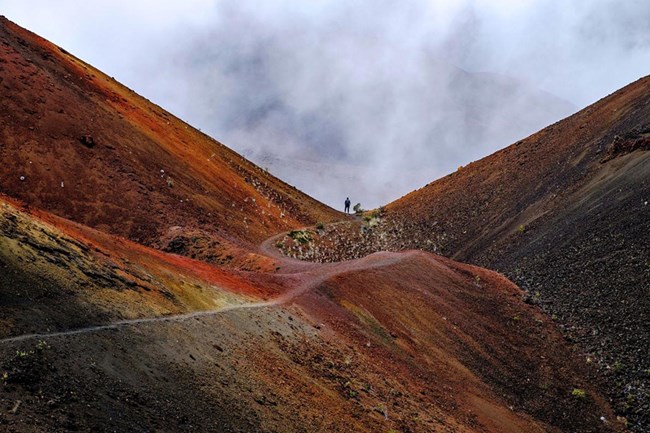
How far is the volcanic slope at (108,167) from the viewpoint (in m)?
33.9

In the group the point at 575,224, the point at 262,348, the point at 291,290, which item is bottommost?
the point at 262,348

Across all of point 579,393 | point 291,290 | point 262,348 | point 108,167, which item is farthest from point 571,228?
point 108,167

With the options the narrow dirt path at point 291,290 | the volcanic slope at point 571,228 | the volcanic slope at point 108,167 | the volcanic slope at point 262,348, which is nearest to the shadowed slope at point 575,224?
the volcanic slope at point 571,228

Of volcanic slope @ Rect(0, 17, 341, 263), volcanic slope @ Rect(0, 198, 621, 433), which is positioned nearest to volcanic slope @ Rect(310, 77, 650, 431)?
volcanic slope @ Rect(0, 198, 621, 433)

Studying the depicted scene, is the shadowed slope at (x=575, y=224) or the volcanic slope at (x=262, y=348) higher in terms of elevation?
the shadowed slope at (x=575, y=224)

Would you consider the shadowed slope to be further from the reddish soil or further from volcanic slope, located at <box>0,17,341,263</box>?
volcanic slope, located at <box>0,17,341,263</box>

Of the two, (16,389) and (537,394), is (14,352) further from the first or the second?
(537,394)

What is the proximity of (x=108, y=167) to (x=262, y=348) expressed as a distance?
25518mm

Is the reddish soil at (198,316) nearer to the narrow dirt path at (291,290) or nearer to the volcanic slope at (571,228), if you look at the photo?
the narrow dirt path at (291,290)

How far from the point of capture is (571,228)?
35.4 m

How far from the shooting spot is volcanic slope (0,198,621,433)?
421 inches

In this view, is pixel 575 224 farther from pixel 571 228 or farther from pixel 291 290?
pixel 291 290

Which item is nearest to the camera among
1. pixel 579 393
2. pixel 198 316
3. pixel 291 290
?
pixel 198 316

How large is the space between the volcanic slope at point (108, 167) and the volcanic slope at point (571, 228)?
26.8 feet
